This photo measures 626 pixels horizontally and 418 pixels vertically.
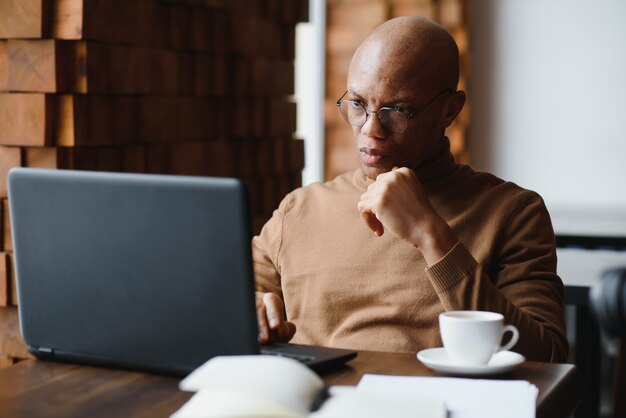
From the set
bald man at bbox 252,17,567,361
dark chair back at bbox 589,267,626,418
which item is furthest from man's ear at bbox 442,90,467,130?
dark chair back at bbox 589,267,626,418

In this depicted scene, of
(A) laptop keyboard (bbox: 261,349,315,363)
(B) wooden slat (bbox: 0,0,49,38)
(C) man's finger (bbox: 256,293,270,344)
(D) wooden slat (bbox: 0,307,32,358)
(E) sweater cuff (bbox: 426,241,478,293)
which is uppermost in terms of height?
(B) wooden slat (bbox: 0,0,49,38)

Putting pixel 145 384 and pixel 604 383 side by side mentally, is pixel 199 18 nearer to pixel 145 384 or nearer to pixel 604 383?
pixel 145 384

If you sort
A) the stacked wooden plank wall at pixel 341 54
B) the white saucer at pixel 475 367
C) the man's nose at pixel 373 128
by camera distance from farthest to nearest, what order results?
the stacked wooden plank wall at pixel 341 54, the man's nose at pixel 373 128, the white saucer at pixel 475 367

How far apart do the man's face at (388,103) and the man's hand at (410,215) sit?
17 centimetres

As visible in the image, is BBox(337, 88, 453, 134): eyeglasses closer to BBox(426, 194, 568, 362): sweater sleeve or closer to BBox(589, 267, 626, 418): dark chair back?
BBox(426, 194, 568, 362): sweater sleeve

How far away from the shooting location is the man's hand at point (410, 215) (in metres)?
1.62

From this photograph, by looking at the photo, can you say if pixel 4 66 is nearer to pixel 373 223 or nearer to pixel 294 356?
pixel 373 223

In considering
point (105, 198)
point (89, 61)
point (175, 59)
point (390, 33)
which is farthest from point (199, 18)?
point (105, 198)

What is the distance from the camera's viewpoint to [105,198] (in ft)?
4.06

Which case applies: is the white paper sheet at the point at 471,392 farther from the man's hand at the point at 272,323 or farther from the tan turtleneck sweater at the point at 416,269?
the tan turtleneck sweater at the point at 416,269

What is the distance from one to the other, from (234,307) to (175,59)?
1405 mm

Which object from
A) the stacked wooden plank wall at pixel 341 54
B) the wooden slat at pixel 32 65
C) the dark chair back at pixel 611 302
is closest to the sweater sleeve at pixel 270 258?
the wooden slat at pixel 32 65

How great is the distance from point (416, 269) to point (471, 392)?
592 mm

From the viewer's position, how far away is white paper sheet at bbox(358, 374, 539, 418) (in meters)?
1.13
